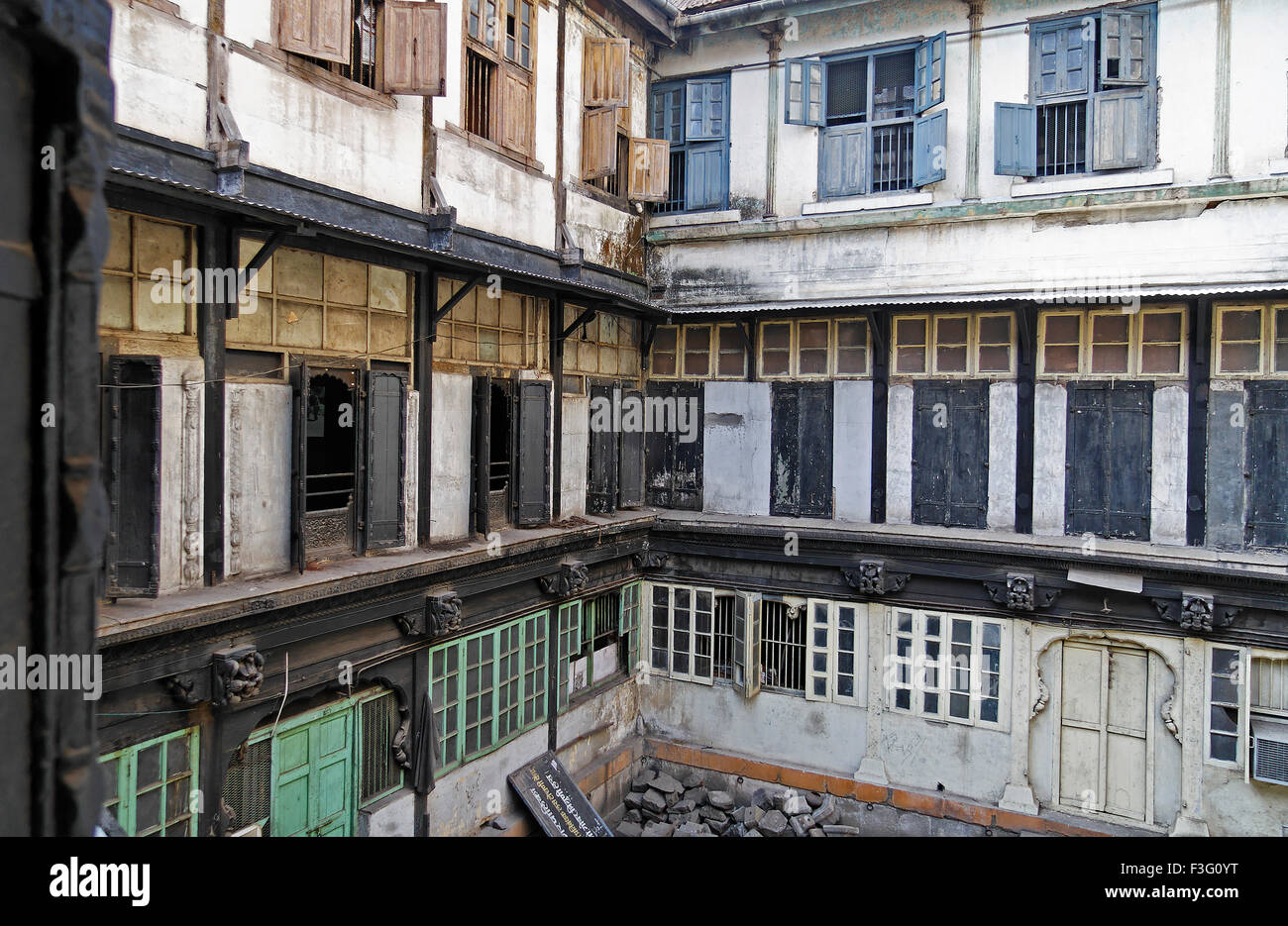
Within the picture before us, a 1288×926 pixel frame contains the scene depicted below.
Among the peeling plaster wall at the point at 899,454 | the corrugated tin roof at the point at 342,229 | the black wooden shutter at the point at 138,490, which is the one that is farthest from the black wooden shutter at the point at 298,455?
the peeling plaster wall at the point at 899,454

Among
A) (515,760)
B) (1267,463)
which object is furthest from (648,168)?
(1267,463)

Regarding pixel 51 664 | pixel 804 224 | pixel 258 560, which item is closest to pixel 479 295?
pixel 258 560

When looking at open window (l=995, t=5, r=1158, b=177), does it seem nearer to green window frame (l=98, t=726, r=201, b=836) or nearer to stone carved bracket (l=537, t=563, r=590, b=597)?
stone carved bracket (l=537, t=563, r=590, b=597)

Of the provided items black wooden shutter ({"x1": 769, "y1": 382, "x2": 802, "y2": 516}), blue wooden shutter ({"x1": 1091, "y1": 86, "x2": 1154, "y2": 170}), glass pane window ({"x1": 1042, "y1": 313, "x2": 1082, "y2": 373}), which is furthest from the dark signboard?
blue wooden shutter ({"x1": 1091, "y1": 86, "x2": 1154, "y2": 170})

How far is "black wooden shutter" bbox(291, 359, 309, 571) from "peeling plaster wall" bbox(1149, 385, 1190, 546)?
36.9 ft

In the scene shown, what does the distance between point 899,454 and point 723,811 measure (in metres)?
6.30

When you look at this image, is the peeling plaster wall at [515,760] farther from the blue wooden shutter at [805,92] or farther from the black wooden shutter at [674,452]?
the blue wooden shutter at [805,92]

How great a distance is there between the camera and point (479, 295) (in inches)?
447

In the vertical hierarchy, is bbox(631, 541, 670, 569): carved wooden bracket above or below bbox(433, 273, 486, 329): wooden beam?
below

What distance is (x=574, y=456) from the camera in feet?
44.3

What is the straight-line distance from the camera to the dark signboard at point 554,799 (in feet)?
38.0

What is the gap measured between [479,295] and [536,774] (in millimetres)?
6562

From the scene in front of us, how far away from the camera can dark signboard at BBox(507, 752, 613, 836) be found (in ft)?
38.0
